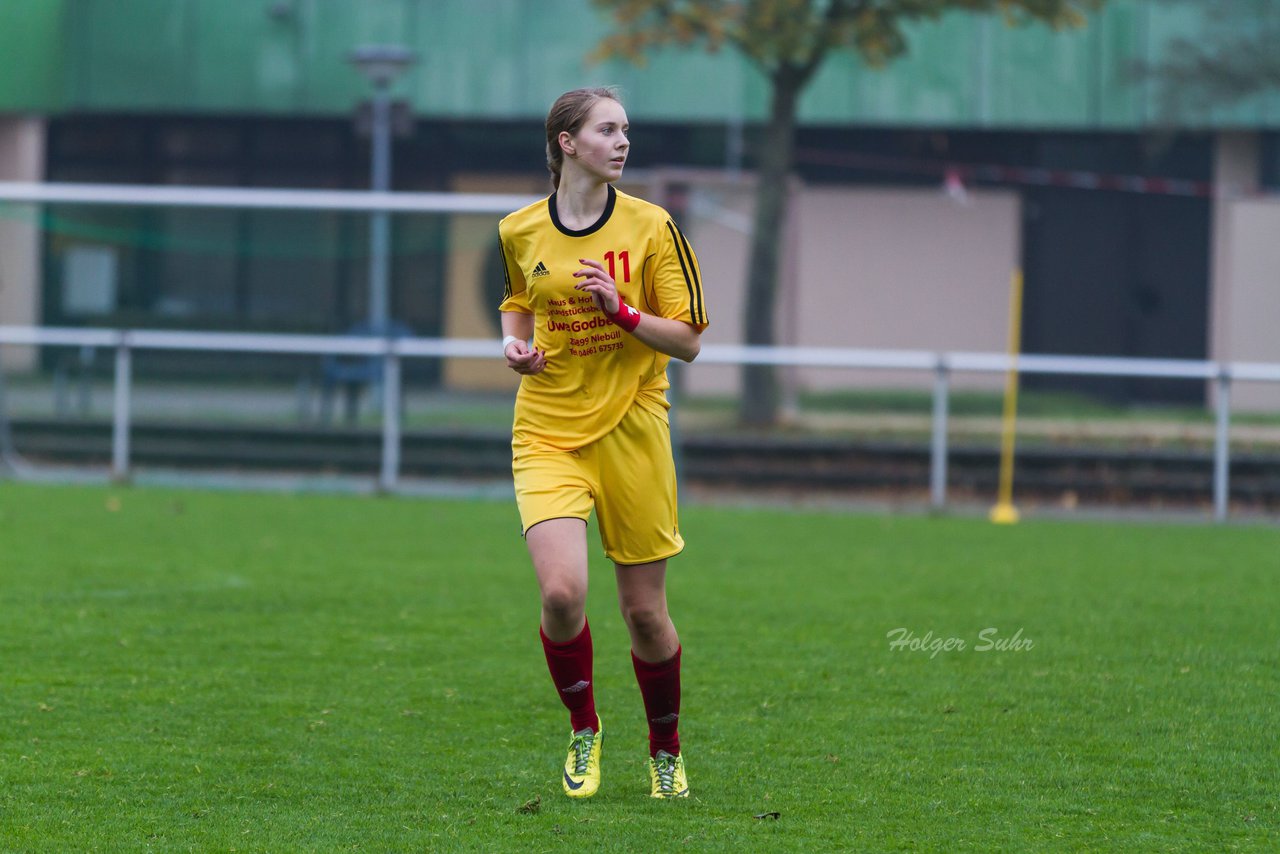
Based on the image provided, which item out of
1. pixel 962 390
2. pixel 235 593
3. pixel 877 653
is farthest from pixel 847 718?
pixel 962 390

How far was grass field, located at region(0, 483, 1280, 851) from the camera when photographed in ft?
14.9

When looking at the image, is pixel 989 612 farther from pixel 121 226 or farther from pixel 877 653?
pixel 121 226

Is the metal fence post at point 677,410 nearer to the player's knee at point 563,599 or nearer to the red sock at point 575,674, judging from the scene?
the red sock at point 575,674

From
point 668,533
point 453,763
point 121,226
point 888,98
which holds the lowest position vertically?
point 453,763

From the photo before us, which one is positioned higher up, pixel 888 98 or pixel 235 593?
pixel 888 98

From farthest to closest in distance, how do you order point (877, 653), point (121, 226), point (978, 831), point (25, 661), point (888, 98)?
point (888, 98) → point (121, 226) → point (877, 653) → point (25, 661) → point (978, 831)

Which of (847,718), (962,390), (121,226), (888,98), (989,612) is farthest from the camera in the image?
(888,98)

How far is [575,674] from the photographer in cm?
496

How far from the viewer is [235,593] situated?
8.55 meters

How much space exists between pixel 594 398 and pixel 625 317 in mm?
329

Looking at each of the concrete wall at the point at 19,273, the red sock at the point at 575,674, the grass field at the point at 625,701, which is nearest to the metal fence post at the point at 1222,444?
the grass field at the point at 625,701

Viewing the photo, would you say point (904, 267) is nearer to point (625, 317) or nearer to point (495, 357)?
point (495, 357)

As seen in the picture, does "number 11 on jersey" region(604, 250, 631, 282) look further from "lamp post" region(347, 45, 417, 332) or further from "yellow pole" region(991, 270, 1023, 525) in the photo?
"lamp post" region(347, 45, 417, 332)

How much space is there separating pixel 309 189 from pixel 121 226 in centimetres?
775
